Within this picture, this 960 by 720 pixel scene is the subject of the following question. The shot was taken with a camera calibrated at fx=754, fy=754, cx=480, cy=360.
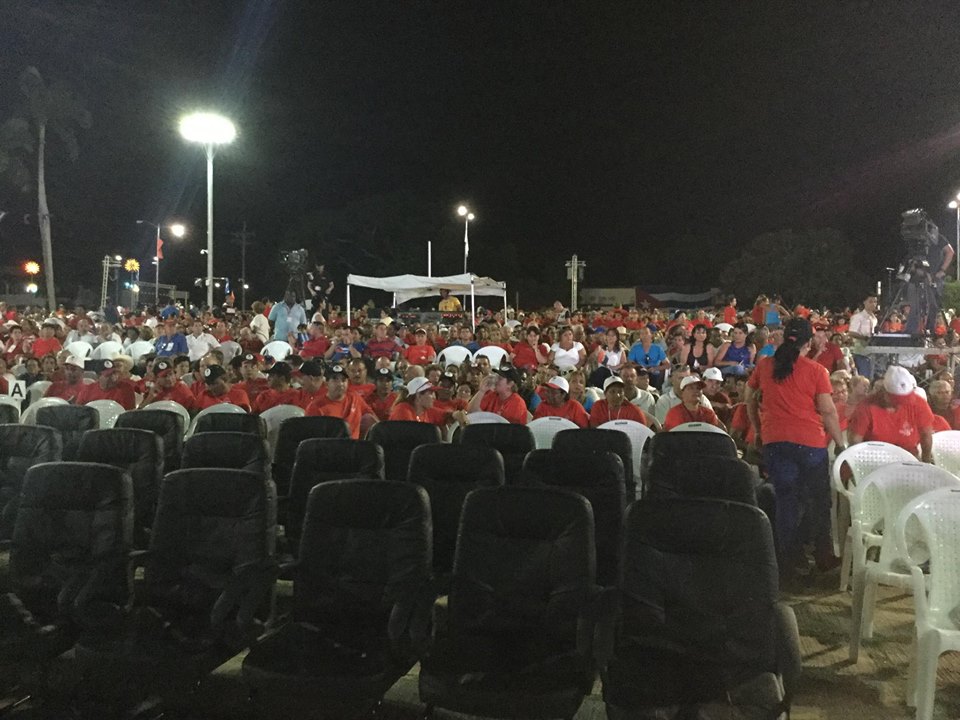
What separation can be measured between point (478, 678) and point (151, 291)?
26.2 m

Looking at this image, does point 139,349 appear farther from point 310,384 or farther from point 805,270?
point 805,270

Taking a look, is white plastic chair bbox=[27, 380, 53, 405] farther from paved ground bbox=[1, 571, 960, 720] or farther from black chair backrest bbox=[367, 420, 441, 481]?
paved ground bbox=[1, 571, 960, 720]

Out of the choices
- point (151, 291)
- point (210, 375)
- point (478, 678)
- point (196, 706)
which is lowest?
point (196, 706)

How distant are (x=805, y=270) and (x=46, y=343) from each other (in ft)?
137

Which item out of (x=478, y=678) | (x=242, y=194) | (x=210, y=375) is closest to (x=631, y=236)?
(x=242, y=194)

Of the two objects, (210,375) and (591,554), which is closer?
(591,554)

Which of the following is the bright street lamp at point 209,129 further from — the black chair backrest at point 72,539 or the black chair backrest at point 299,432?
the black chair backrest at point 72,539

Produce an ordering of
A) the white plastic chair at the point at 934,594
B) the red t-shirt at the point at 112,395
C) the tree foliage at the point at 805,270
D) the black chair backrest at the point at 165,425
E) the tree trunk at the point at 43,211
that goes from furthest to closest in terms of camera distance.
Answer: the tree foliage at the point at 805,270
the tree trunk at the point at 43,211
the red t-shirt at the point at 112,395
the black chair backrest at the point at 165,425
the white plastic chair at the point at 934,594

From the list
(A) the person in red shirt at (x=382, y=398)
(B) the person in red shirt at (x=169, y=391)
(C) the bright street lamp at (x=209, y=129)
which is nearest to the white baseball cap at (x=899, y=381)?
(A) the person in red shirt at (x=382, y=398)

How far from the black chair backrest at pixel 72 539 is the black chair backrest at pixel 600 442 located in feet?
9.57

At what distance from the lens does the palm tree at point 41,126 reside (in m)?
27.2

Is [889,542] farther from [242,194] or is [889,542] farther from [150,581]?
[242,194]

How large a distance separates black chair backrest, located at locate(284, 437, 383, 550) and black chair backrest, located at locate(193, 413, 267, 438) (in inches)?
55.4

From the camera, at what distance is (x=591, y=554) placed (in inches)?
136
